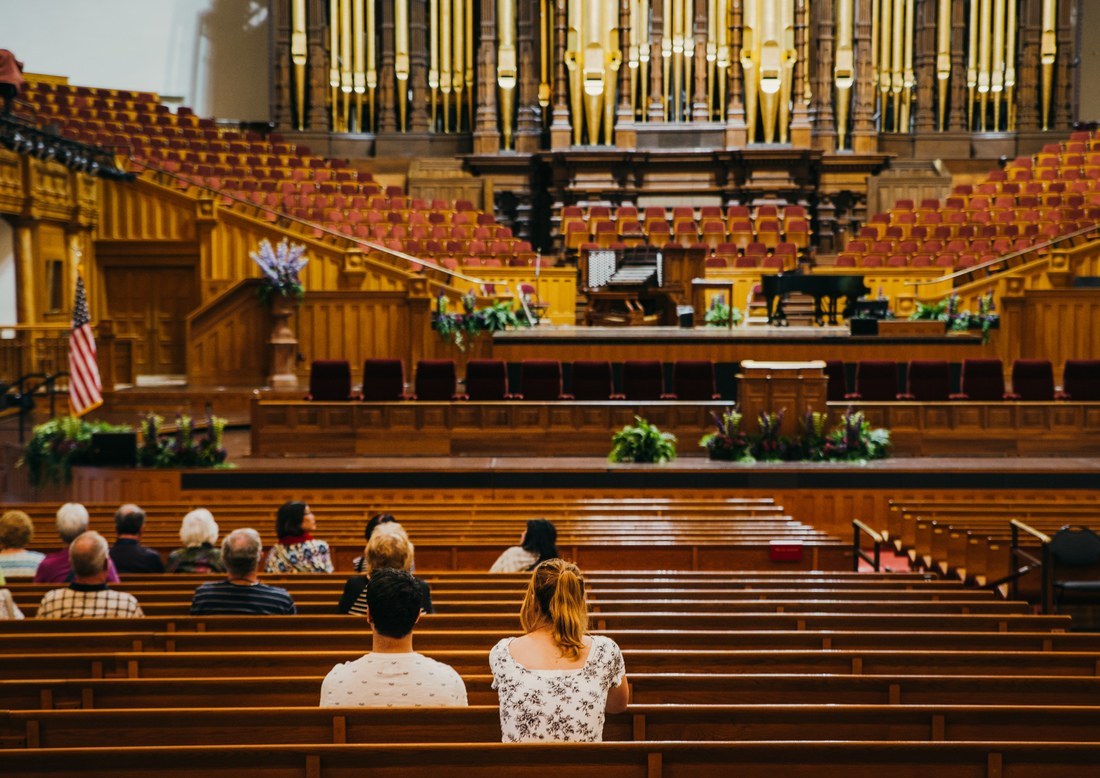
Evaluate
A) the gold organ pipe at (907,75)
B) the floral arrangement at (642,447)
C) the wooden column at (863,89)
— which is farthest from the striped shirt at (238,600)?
the gold organ pipe at (907,75)

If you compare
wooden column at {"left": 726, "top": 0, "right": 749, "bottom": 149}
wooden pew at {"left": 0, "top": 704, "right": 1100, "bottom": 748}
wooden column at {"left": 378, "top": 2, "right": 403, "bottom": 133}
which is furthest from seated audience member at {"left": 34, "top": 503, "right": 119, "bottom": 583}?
wooden column at {"left": 378, "top": 2, "right": 403, "bottom": 133}

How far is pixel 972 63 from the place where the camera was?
64.5 feet

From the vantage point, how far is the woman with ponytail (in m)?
2.63

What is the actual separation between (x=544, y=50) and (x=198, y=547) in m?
15.7

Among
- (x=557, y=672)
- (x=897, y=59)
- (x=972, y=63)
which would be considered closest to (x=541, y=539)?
(x=557, y=672)

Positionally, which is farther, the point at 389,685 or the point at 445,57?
the point at 445,57

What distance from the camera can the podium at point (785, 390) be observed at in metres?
9.16

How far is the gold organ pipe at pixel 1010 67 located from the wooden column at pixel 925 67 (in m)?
1.17

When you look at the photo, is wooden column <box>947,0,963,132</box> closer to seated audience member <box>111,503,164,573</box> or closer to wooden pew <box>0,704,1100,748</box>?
seated audience member <box>111,503,164,573</box>

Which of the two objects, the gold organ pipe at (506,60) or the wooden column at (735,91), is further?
the gold organ pipe at (506,60)

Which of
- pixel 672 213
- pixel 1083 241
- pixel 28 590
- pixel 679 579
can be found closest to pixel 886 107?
pixel 672 213

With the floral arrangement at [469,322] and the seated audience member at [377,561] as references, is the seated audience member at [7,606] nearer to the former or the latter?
the seated audience member at [377,561]

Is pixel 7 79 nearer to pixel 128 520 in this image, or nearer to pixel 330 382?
pixel 330 382

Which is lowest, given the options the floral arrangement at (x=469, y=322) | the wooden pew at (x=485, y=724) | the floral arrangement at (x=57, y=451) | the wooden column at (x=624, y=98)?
the floral arrangement at (x=57, y=451)
